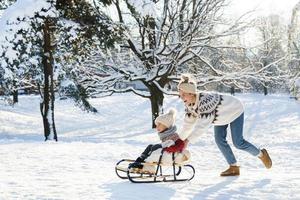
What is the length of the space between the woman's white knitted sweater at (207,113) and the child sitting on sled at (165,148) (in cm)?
18

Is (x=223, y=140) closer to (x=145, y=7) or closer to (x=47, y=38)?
(x=145, y=7)

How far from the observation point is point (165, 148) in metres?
6.42

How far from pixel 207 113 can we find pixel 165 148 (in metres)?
0.74

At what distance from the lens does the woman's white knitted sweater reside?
6.36 metres

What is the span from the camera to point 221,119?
6.54 meters

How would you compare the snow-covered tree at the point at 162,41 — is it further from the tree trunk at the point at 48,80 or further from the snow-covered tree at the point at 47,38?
the tree trunk at the point at 48,80

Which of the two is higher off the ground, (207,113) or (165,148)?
(207,113)

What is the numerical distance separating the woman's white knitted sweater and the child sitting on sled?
0.60ft

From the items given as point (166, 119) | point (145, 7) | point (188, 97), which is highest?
point (145, 7)

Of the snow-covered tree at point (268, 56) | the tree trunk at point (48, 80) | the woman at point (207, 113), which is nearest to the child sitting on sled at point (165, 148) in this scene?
the woman at point (207, 113)

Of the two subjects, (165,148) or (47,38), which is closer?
(165,148)

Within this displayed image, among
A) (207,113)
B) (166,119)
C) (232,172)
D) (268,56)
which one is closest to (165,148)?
(166,119)

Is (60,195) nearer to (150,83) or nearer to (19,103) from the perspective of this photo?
(150,83)

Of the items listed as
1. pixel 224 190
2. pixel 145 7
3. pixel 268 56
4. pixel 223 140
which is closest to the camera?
pixel 224 190
